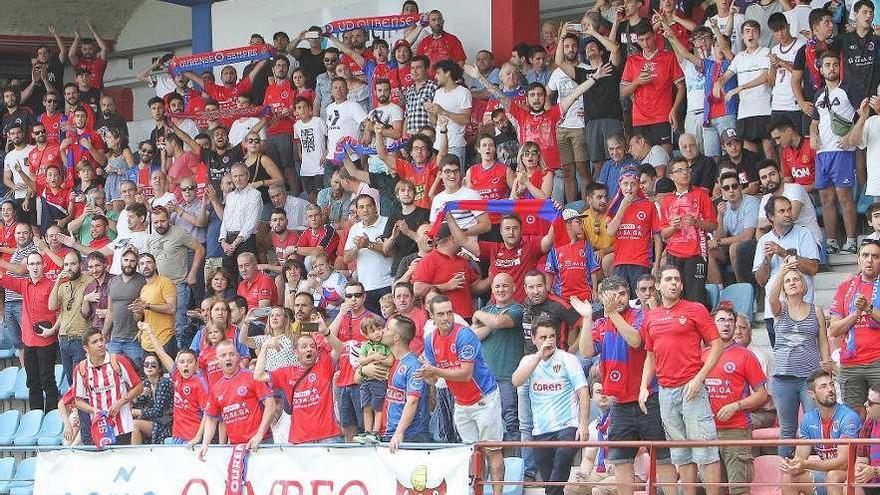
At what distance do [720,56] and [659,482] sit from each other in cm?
602

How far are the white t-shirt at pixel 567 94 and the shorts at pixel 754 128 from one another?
1.75 m

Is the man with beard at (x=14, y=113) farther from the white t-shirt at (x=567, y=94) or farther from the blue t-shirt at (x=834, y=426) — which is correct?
the blue t-shirt at (x=834, y=426)

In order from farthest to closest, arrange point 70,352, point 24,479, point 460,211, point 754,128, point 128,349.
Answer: point 70,352
point 128,349
point 24,479
point 754,128
point 460,211

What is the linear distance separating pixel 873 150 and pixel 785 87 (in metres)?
1.62

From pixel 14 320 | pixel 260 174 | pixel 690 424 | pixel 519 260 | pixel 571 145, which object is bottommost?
pixel 690 424

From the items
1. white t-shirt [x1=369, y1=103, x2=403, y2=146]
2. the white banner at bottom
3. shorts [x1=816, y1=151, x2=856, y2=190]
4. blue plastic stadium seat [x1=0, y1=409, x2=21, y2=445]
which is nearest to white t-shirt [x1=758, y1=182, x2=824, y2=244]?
shorts [x1=816, y1=151, x2=856, y2=190]

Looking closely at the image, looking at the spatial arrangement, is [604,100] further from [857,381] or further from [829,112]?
[857,381]

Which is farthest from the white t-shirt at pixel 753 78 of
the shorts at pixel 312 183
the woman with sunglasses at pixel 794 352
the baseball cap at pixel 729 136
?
the shorts at pixel 312 183

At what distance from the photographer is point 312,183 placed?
18.6 m

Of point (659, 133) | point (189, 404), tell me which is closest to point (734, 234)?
point (659, 133)

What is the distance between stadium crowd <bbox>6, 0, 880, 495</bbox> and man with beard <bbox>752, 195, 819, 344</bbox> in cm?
3

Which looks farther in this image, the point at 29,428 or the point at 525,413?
the point at 29,428

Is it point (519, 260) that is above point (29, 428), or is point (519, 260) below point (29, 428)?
above

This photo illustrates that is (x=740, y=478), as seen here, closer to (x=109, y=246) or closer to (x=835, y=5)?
(x=835, y=5)
